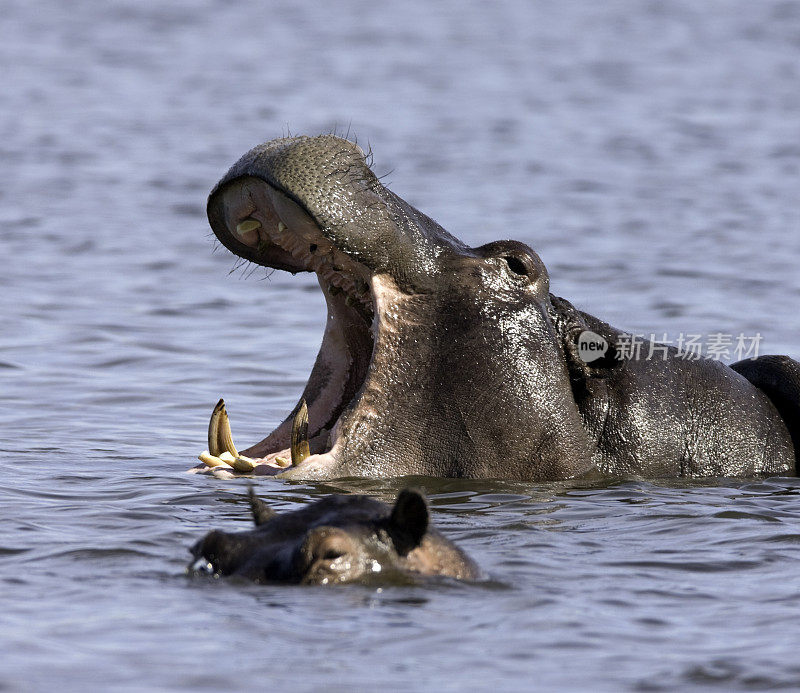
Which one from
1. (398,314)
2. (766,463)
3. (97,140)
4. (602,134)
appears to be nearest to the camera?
(398,314)

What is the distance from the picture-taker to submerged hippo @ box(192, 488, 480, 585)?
17.4ft

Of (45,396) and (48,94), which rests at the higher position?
(48,94)

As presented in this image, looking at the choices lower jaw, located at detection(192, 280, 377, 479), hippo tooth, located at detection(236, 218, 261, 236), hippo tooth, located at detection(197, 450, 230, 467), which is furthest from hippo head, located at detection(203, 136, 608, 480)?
hippo tooth, located at detection(197, 450, 230, 467)

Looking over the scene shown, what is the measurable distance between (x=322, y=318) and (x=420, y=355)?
6435 millimetres

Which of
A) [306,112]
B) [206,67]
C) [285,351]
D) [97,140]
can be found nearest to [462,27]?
[206,67]

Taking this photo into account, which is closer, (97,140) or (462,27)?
(97,140)

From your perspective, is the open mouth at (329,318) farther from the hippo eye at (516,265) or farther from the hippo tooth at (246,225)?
the hippo eye at (516,265)

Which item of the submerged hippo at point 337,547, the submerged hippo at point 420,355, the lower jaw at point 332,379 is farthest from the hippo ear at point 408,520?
the lower jaw at point 332,379

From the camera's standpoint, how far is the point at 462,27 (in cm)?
4216

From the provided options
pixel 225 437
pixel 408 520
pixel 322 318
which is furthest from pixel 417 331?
pixel 322 318

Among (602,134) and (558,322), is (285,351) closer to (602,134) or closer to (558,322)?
(558,322)

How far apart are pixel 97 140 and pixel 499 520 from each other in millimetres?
18286

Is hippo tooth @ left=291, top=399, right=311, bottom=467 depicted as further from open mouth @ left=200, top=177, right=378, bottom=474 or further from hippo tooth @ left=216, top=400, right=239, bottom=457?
hippo tooth @ left=216, top=400, right=239, bottom=457

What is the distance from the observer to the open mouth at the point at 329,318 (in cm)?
718
